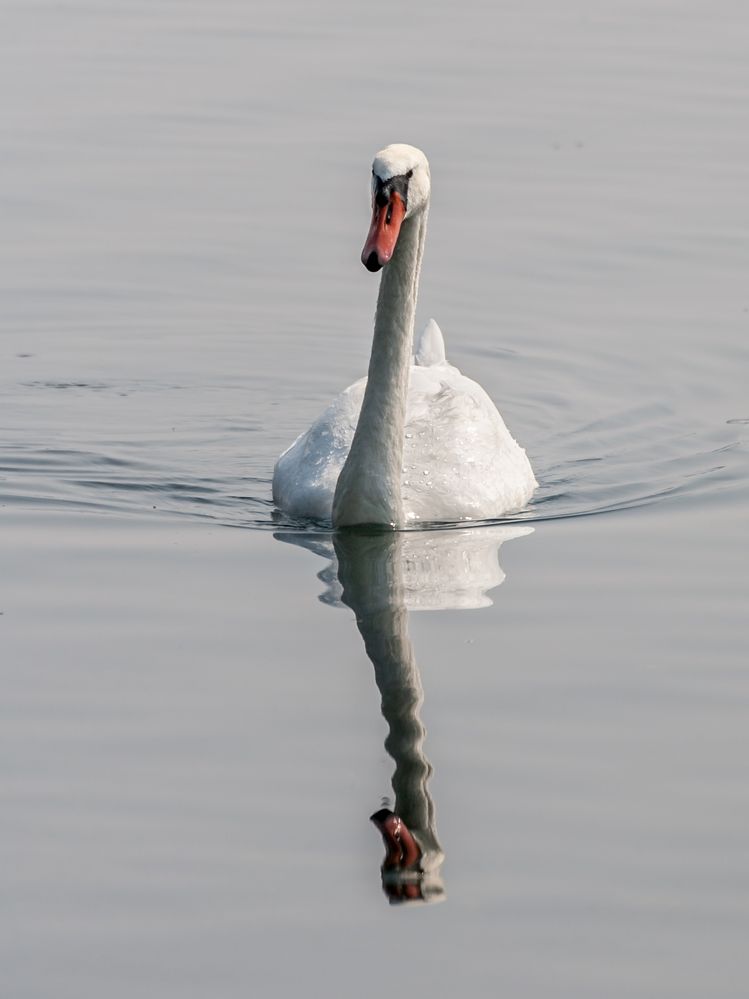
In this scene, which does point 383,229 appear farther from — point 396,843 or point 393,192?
point 396,843

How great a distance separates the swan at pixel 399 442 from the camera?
11844 mm

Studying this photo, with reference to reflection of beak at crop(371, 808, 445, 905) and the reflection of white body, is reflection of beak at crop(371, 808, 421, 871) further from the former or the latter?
the reflection of white body

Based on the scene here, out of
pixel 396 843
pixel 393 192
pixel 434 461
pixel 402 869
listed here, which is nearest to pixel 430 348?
pixel 434 461

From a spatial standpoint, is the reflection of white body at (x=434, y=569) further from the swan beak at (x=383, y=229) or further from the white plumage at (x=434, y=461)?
the swan beak at (x=383, y=229)

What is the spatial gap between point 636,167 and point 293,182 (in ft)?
12.2

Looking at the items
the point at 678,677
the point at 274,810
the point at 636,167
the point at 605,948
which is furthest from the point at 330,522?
the point at 636,167

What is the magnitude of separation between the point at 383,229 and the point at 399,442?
1591 mm

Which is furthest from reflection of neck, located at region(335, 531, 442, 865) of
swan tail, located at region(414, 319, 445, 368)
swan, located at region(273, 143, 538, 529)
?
swan tail, located at region(414, 319, 445, 368)

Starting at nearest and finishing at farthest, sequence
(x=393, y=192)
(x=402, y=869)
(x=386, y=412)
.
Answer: (x=402, y=869)
(x=393, y=192)
(x=386, y=412)

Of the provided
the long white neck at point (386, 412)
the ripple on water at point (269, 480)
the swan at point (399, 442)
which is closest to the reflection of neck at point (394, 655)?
the long white neck at point (386, 412)

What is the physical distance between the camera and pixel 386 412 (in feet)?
40.5

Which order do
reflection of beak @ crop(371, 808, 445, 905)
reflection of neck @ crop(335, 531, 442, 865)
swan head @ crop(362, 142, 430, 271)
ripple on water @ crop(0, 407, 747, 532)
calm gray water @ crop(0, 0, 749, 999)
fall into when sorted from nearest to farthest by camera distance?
calm gray water @ crop(0, 0, 749, 999), reflection of beak @ crop(371, 808, 445, 905), reflection of neck @ crop(335, 531, 442, 865), swan head @ crop(362, 142, 430, 271), ripple on water @ crop(0, 407, 747, 532)

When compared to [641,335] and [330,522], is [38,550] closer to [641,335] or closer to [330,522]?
[330,522]

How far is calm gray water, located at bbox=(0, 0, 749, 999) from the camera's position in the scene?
24.3ft
